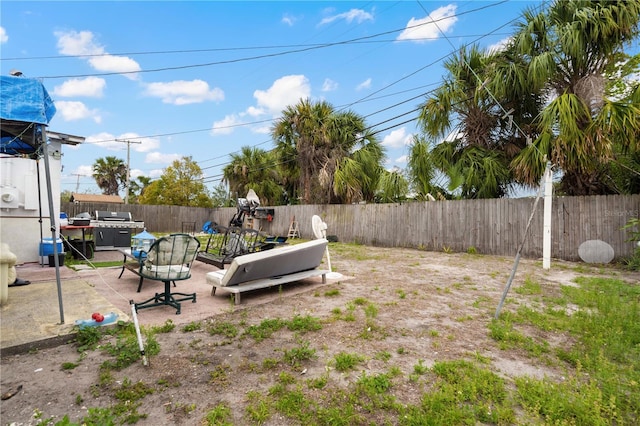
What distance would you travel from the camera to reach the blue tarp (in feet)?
11.2

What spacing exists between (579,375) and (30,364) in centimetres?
415

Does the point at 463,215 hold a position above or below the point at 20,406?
above

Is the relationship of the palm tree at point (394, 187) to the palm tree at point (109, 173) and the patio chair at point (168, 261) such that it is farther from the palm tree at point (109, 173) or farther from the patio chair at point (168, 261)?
the palm tree at point (109, 173)

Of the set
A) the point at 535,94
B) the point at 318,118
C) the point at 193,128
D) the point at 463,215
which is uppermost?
the point at 193,128

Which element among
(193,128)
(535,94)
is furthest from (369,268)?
(193,128)

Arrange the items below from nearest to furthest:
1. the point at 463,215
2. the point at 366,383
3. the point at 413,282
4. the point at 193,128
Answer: the point at 366,383 → the point at 413,282 → the point at 463,215 → the point at 193,128

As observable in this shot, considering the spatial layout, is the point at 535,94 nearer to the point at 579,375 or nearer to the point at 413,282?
the point at 413,282

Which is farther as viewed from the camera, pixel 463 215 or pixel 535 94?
pixel 463 215

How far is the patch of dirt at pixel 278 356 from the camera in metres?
1.90

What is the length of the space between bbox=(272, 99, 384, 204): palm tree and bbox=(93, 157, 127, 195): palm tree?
72.6 feet

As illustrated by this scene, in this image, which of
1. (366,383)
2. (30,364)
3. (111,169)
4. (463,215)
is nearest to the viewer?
(366,383)

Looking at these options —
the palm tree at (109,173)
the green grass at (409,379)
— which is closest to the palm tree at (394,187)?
the green grass at (409,379)

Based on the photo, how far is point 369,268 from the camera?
265 inches

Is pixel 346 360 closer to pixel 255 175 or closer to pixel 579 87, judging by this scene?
pixel 579 87
